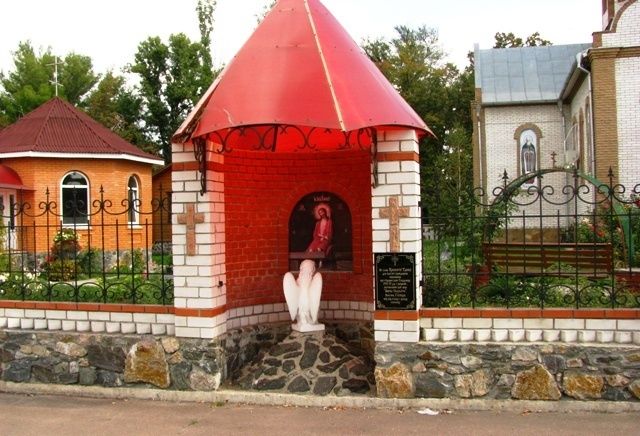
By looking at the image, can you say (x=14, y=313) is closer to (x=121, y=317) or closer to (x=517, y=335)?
(x=121, y=317)

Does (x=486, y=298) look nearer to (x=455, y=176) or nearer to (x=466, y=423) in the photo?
(x=466, y=423)

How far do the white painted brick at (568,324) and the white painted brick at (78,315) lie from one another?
187 inches

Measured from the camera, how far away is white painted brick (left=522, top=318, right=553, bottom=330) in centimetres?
587

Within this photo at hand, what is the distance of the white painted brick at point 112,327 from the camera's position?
22.2 feet

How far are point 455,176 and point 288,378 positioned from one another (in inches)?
975

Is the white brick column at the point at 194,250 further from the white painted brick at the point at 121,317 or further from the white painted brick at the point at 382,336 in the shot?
the white painted brick at the point at 382,336

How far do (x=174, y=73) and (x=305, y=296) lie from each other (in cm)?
2864

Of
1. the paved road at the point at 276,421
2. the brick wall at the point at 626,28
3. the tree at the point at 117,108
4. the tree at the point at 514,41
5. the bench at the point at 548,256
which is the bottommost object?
the paved road at the point at 276,421

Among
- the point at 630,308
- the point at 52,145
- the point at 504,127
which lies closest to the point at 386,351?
the point at 630,308

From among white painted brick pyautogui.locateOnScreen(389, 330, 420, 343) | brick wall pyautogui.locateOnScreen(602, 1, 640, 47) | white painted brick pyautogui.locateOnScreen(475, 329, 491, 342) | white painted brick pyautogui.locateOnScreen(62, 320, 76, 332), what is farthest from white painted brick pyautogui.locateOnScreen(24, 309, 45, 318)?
brick wall pyautogui.locateOnScreen(602, 1, 640, 47)

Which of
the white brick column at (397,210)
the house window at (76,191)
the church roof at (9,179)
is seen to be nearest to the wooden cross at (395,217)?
the white brick column at (397,210)

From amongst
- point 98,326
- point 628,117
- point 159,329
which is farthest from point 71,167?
point 628,117

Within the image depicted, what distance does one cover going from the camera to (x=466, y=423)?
18.2 ft

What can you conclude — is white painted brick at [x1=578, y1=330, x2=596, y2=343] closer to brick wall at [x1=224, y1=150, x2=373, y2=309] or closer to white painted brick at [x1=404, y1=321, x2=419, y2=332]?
white painted brick at [x1=404, y1=321, x2=419, y2=332]
